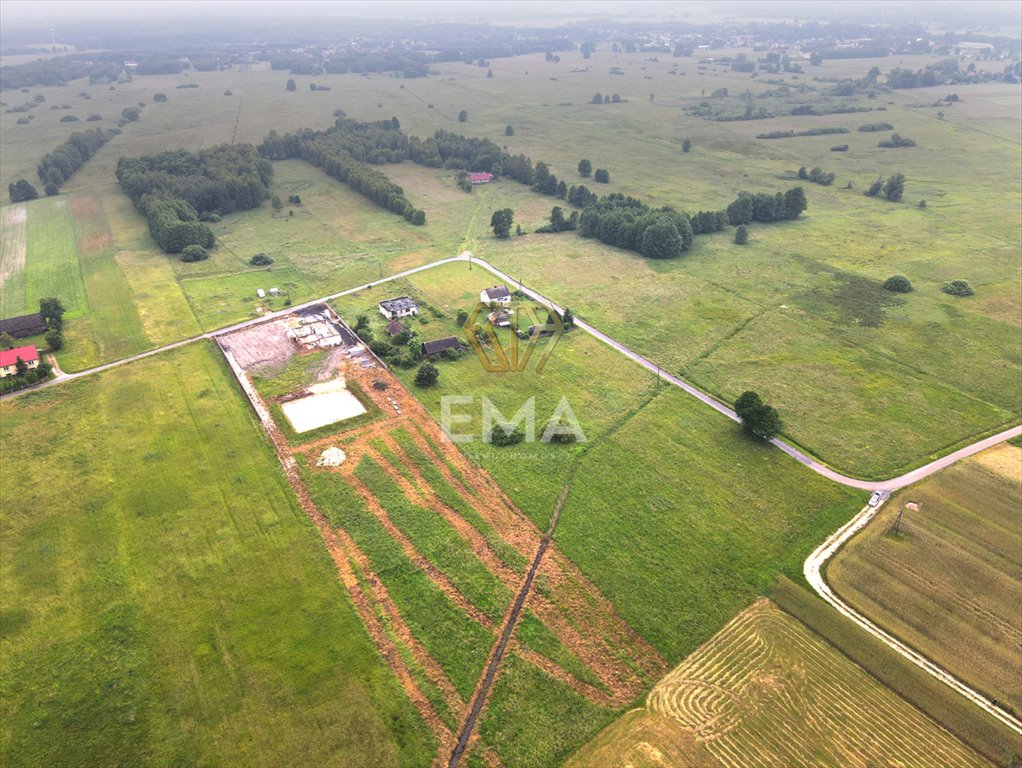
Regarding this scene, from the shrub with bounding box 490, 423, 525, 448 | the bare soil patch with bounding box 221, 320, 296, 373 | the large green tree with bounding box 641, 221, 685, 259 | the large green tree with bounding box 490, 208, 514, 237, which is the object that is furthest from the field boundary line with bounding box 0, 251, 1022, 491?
the large green tree with bounding box 641, 221, 685, 259

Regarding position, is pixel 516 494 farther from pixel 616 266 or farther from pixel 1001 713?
pixel 616 266

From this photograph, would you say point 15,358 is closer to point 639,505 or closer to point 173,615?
point 173,615

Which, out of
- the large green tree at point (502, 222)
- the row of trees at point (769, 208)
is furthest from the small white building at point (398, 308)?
the row of trees at point (769, 208)

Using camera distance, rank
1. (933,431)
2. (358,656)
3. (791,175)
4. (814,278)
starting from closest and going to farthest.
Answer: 1. (358,656)
2. (933,431)
3. (814,278)
4. (791,175)

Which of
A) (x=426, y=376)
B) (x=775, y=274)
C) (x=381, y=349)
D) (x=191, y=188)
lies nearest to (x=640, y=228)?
(x=775, y=274)

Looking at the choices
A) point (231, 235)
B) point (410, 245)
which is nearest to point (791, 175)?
point (410, 245)

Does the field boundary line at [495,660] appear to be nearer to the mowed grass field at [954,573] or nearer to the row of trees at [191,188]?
the mowed grass field at [954,573]
